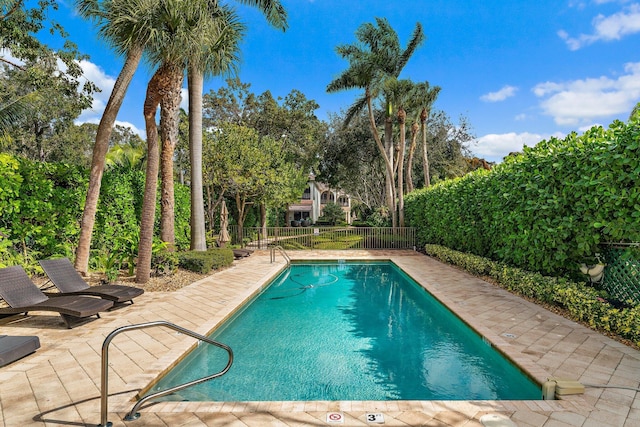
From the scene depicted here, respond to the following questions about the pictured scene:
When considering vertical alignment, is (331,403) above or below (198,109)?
below

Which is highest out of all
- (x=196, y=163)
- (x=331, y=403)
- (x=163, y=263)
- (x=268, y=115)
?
(x=268, y=115)

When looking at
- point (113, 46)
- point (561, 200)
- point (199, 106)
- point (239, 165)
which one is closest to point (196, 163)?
point (199, 106)

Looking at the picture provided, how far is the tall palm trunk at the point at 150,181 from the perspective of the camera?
916 centimetres

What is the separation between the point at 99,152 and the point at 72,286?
365 cm

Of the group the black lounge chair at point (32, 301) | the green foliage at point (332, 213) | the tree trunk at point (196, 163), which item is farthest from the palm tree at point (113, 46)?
the green foliage at point (332, 213)

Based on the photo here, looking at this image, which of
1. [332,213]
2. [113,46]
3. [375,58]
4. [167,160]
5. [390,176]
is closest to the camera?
[113,46]

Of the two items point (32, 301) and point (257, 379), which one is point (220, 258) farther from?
point (257, 379)

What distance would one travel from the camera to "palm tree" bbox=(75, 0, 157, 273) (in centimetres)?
844

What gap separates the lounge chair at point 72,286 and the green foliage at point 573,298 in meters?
8.33

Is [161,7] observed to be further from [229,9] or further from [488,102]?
[488,102]

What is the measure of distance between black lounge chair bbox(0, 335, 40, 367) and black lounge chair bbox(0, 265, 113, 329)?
0.86 m

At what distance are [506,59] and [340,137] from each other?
1614 centimetres

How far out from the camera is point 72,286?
272 inches

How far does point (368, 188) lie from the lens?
37688 millimetres
